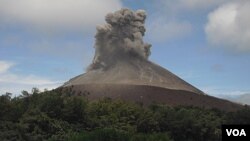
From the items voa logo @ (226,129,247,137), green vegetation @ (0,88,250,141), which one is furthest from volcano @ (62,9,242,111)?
voa logo @ (226,129,247,137)

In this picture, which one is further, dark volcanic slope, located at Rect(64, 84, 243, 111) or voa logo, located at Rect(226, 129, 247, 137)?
dark volcanic slope, located at Rect(64, 84, 243, 111)

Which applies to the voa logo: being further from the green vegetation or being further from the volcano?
the volcano

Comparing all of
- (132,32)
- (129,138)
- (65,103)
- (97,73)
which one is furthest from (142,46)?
(129,138)

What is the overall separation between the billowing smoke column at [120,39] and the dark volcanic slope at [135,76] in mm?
2960

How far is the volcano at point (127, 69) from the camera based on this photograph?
14588 centimetres

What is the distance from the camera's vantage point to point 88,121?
6056 centimetres

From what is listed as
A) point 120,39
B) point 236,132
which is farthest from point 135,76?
point 236,132

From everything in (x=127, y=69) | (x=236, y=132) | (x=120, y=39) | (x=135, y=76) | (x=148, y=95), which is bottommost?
(x=236, y=132)

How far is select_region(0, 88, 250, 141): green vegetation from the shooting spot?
171ft

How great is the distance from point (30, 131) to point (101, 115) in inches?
606

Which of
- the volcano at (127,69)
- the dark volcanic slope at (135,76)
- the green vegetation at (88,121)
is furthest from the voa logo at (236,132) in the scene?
the dark volcanic slope at (135,76)

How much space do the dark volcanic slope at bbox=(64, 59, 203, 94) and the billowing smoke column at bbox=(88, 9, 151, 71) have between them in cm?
296

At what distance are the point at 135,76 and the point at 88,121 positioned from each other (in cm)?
10962

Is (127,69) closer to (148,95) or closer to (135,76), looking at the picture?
(135,76)
